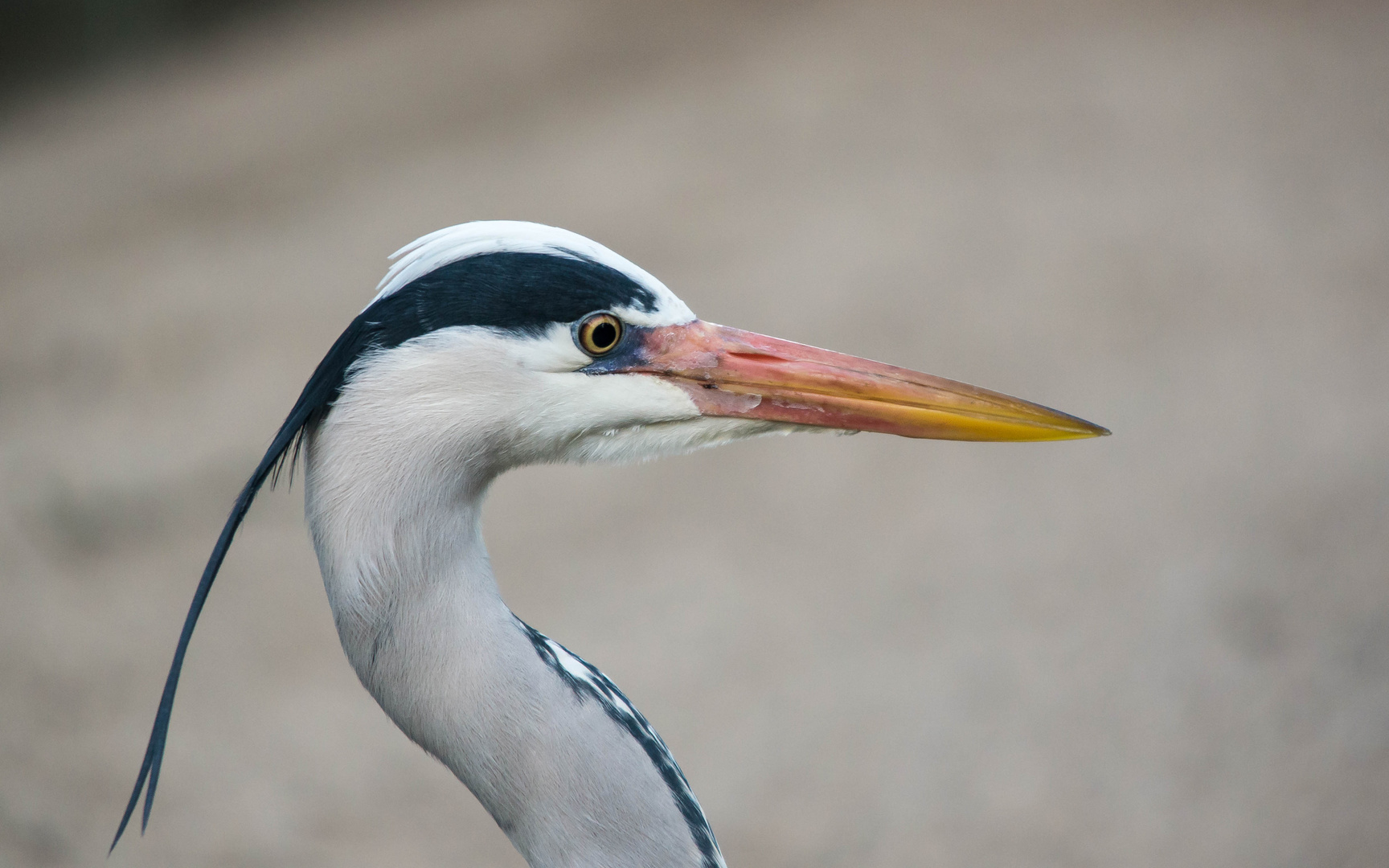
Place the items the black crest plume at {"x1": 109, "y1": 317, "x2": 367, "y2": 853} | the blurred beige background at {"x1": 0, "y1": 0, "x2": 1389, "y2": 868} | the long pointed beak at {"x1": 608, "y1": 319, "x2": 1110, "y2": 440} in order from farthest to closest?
the blurred beige background at {"x1": 0, "y1": 0, "x2": 1389, "y2": 868}, the long pointed beak at {"x1": 608, "y1": 319, "x2": 1110, "y2": 440}, the black crest plume at {"x1": 109, "y1": 317, "x2": 367, "y2": 853}

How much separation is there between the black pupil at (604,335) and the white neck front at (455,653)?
0.18 m

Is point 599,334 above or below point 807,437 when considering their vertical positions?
above

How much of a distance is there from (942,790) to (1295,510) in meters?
1.56

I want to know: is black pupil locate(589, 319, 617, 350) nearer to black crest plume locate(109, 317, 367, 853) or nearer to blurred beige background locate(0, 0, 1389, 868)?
black crest plume locate(109, 317, 367, 853)

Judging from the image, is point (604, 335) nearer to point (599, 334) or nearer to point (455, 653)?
point (599, 334)

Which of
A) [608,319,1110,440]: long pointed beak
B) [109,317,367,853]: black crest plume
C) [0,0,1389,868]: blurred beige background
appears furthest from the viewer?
[0,0,1389,868]: blurred beige background

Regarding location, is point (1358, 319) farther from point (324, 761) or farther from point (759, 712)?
point (324, 761)

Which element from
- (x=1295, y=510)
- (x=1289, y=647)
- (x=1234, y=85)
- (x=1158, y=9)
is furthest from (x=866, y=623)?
(x=1158, y=9)

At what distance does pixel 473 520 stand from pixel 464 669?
162 millimetres

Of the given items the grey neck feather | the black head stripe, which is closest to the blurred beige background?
A: the grey neck feather

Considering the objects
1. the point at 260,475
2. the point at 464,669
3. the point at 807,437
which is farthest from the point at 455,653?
the point at 807,437

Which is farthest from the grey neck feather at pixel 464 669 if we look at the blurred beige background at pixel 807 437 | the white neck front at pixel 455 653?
the blurred beige background at pixel 807 437

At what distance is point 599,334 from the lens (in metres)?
1.23

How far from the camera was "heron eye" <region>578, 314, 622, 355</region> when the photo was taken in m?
1.21
